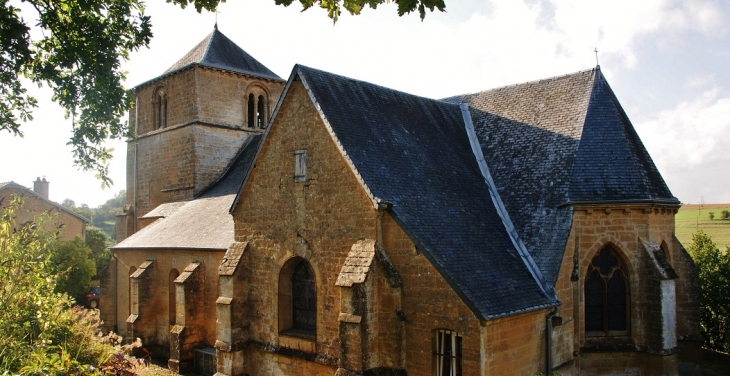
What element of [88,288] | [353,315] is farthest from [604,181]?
[88,288]

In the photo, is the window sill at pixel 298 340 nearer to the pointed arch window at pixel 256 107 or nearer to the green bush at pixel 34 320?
the green bush at pixel 34 320

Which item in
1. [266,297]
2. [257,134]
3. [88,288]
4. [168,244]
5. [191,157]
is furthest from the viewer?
[88,288]

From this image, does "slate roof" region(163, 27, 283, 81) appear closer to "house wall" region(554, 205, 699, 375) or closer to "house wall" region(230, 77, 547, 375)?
"house wall" region(230, 77, 547, 375)

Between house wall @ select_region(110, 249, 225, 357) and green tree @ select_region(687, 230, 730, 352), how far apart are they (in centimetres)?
1713

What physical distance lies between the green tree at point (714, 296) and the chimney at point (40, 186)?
1888 inches

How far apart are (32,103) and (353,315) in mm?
8359

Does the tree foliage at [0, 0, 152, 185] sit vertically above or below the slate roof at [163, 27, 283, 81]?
below

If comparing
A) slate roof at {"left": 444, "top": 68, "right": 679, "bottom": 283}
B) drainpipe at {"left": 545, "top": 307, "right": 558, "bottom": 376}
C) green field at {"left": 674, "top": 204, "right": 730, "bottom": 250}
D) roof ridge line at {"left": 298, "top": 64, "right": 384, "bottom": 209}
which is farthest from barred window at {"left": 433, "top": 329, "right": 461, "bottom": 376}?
green field at {"left": 674, "top": 204, "right": 730, "bottom": 250}

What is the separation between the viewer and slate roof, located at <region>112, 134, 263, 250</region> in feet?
67.2

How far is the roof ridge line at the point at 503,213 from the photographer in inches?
543

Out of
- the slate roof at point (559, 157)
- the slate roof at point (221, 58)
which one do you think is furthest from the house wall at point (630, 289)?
the slate roof at point (221, 58)

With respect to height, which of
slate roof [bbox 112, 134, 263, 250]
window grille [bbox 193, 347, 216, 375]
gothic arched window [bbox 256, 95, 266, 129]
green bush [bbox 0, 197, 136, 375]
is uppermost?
gothic arched window [bbox 256, 95, 266, 129]

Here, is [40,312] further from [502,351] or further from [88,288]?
[88,288]

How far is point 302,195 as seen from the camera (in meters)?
14.8
